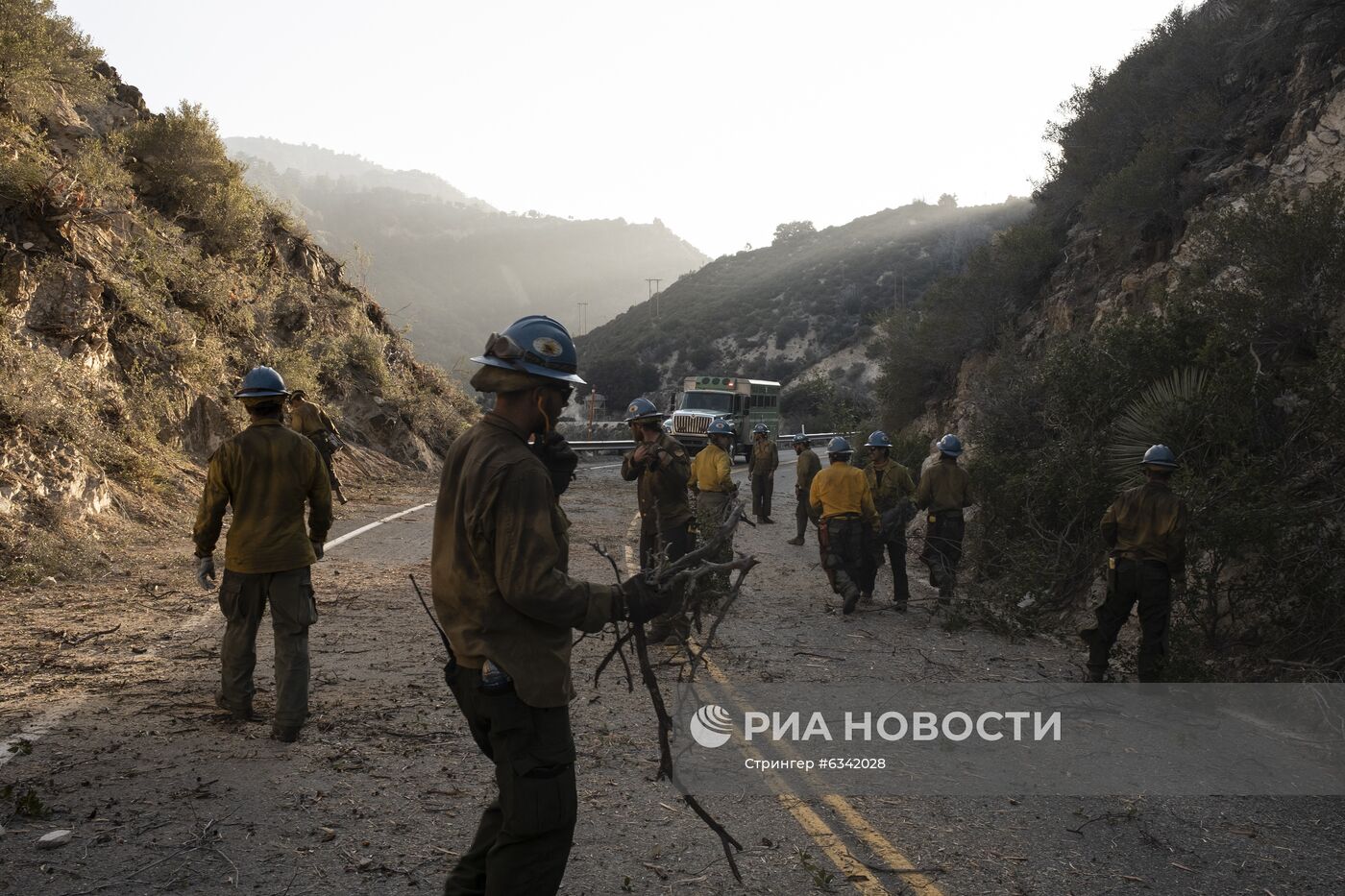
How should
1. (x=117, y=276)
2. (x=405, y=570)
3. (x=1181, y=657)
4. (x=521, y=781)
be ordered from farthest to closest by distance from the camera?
(x=117, y=276) < (x=405, y=570) < (x=1181, y=657) < (x=521, y=781)

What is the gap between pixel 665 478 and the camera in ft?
29.7

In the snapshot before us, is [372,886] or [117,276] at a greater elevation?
[117,276]

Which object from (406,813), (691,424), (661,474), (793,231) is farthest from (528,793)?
(793,231)

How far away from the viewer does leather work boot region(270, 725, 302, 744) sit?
5.57 meters

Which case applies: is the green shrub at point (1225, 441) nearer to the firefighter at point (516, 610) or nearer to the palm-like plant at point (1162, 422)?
the palm-like plant at point (1162, 422)

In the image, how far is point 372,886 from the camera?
3.97 meters

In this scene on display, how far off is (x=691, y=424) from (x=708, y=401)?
1.86 meters

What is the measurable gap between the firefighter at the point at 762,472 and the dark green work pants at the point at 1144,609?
10580mm

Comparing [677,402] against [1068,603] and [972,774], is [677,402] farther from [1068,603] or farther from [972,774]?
[972,774]

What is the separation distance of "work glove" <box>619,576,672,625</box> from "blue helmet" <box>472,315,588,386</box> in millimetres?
653

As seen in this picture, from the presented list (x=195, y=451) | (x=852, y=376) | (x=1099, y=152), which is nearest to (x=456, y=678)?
(x=195, y=451)

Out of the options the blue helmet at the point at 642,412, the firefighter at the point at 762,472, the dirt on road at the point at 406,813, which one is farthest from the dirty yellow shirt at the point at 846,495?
the firefighter at the point at 762,472

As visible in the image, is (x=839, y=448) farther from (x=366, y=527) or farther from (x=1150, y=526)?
(x=366, y=527)

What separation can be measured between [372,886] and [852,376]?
5206 centimetres
